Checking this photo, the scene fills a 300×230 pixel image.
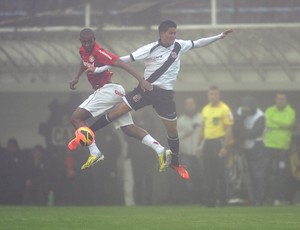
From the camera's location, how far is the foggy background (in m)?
23.2

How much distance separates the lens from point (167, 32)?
16.3 metres

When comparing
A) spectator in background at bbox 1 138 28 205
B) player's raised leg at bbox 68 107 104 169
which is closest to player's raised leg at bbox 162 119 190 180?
player's raised leg at bbox 68 107 104 169

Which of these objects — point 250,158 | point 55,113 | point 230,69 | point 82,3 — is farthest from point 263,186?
point 82,3

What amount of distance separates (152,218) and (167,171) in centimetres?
632

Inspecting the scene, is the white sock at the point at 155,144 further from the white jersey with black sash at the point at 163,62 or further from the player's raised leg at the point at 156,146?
the white jersey with black sash at the point at 163,62

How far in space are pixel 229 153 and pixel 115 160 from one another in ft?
7.85

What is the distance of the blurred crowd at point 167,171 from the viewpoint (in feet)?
70.3

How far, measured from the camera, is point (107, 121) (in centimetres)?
1666

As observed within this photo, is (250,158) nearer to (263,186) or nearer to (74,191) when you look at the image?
(263,186)

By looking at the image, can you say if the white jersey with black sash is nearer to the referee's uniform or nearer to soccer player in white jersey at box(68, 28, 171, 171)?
soccer player in white jersey at box(68, 28, 171, 171)

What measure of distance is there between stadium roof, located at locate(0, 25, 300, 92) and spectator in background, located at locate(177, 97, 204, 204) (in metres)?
1.53

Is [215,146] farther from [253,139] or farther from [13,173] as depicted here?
[13,173]

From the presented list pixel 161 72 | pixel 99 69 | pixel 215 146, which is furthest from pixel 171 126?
pixel 215 146

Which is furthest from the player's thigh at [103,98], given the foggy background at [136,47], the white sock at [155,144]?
the foggy background at [136,47]
